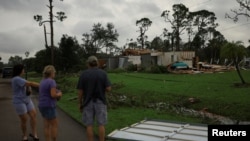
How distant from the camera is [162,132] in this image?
27.6ft

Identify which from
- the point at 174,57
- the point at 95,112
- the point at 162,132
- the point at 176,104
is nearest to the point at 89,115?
the point at 95,112

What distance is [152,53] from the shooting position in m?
48.6

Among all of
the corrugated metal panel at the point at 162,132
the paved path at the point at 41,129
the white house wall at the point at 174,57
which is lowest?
the paved path at the point at 41,129

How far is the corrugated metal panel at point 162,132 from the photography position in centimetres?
784

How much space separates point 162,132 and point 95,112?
6.75 ft

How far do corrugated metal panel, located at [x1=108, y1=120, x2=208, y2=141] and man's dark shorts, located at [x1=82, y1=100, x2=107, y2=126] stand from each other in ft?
3.80

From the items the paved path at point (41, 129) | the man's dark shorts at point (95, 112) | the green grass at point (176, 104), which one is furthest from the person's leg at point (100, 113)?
the green grass at point (176, 104)

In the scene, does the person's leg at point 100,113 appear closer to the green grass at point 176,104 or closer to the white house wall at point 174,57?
the green grass at point 176,104

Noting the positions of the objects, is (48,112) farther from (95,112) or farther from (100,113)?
(100,113)

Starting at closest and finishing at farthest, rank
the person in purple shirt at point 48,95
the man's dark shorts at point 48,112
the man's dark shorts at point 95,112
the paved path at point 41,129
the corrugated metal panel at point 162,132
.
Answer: the man's dark shorts at point 95,112, the person in purple shirt at point 48,95, the man's dark shorts at point 48,112, the corrugated metal panel at point 162,132, the paved path at point 41,129

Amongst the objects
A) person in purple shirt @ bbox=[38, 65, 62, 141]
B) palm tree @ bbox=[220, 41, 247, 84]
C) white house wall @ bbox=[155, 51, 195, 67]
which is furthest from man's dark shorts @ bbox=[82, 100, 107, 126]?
white house wall @ bbox=[155, 51, 195, 67]

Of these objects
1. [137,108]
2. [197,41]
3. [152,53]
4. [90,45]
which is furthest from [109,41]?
[137,108]

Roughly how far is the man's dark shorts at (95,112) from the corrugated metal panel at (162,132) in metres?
1.16

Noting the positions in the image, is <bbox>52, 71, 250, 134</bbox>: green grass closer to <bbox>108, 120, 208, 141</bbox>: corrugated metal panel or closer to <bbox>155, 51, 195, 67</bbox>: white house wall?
<bbox>108, 120, 208, 141</bbox>: corrugated metal panel
